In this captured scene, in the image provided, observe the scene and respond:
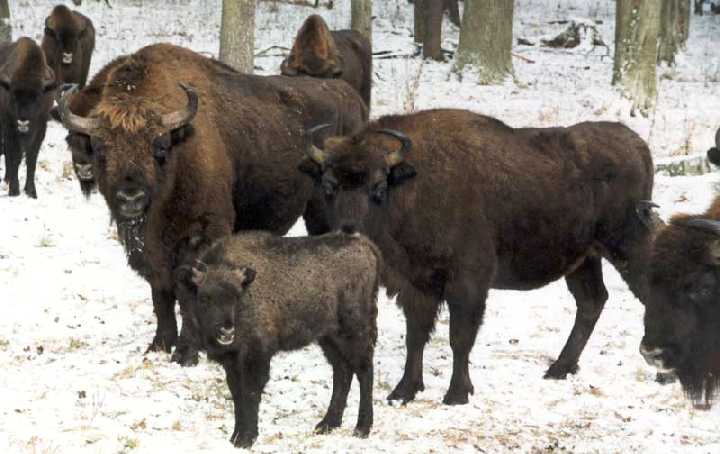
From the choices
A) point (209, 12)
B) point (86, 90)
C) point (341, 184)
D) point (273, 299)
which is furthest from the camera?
point (209, 12)

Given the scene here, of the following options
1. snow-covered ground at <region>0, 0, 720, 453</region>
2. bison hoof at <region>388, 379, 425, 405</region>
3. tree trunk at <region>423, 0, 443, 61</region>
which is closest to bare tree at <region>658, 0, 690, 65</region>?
tree trunk at <region>423, 0, 443, 61</region>

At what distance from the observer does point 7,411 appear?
23.5 ft

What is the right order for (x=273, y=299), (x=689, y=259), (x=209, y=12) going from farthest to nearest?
(x=209, y=12), (x=273, y=299), (x=689, y=259)

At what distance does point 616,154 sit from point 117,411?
4288 millimetres

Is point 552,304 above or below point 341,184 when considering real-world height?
below

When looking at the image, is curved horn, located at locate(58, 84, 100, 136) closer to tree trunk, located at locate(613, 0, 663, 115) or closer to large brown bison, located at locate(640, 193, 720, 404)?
large brown bison, located at locate(640, 193, 720, 404)

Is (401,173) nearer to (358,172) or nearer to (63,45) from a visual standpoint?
(358,172)

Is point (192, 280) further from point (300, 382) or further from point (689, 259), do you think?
point (689, 259)

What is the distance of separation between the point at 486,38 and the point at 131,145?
16.4 m

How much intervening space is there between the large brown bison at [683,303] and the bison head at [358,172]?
2.03 meters

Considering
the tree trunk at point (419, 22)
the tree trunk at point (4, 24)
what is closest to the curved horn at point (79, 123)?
the tree trunk at point (4, 24)

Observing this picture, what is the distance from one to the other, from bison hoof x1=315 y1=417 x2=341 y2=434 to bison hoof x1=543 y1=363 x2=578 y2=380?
220cm

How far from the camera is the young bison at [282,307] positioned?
6645 millimetres

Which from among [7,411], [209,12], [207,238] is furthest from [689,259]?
[209,12]
